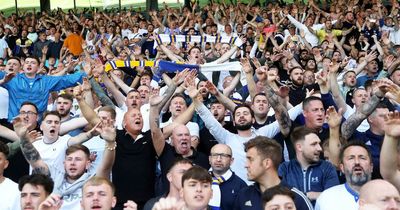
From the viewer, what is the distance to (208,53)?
14625 mm

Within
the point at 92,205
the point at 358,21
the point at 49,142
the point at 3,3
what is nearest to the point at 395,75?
the point at 49,142

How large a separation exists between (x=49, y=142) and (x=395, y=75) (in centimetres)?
547

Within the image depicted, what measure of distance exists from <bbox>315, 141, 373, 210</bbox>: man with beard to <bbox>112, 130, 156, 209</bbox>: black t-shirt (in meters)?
2.05

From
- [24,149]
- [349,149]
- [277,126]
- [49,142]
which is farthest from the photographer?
[277,126]

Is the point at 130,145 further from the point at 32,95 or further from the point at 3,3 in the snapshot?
the point at 3,3

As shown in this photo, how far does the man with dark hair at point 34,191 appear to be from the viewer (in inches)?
215

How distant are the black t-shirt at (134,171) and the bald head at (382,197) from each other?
2758 millimetres

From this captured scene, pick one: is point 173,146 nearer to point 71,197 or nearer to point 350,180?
point 71,197

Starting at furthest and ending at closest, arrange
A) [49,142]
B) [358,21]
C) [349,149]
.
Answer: [358,21], [49,142], [349,149]

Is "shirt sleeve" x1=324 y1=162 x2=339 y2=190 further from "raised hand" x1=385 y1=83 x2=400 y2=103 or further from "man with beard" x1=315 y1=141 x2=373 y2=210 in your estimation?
"raised hand" x1=385 y1=83 x2=400 y2=103

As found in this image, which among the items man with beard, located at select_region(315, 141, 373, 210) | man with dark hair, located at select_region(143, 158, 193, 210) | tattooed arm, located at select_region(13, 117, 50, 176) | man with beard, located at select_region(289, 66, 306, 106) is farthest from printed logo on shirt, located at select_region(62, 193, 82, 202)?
man with beard, located at select_region(289, 66, 306, 106)

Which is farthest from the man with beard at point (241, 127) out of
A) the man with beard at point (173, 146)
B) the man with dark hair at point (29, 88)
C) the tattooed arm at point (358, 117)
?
the man with dark hair at point (29, 88)

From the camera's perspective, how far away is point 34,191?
18.0ft

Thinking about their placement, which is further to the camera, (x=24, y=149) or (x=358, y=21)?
(x=358, y=21)
